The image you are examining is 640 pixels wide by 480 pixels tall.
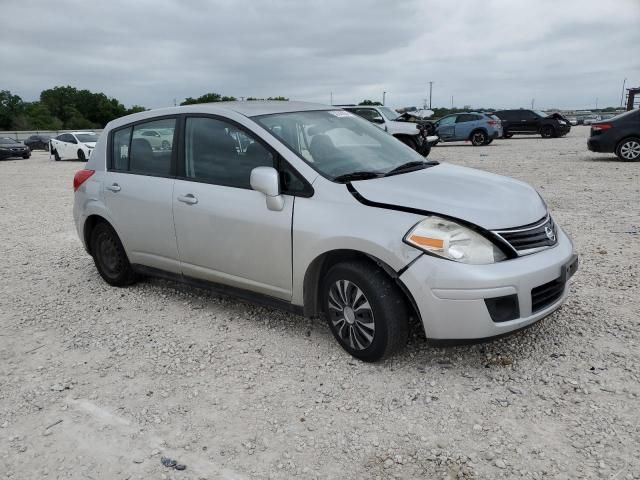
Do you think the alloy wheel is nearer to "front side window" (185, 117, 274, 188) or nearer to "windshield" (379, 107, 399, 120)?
"front side window" (185, 117, 274, 188)

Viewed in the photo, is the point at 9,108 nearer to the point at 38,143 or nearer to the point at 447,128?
the point at 38,143

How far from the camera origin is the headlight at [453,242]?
305 cm

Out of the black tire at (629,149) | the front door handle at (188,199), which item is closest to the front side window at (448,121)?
the black tire at (629,149)

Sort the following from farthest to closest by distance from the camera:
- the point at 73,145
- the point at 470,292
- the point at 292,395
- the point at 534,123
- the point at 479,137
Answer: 1. the point at 534,123
2. the point at 73,145
3. the point at 479,137
4. the point at 292,395
5. the point at 470,292

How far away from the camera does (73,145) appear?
961 inches

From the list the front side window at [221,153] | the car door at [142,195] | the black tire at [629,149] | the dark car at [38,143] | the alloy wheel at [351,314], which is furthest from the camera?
the dark car at [38,143]

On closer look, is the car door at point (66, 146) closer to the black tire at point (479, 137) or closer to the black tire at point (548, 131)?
the black tire at point (479, 137)

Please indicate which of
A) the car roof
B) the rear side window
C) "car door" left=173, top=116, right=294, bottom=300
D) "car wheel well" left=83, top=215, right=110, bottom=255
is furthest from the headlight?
"car wheel well" left=83, top=215, right=110, bottom=255

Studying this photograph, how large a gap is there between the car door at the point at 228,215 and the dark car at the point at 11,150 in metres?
29.0

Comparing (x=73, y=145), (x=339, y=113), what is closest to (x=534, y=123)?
(x=73, y=145)

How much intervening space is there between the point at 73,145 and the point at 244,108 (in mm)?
23064

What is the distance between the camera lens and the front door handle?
4105 mm

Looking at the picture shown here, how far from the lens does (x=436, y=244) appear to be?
121 inches

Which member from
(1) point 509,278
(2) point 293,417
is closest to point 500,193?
(1) point 509,278
